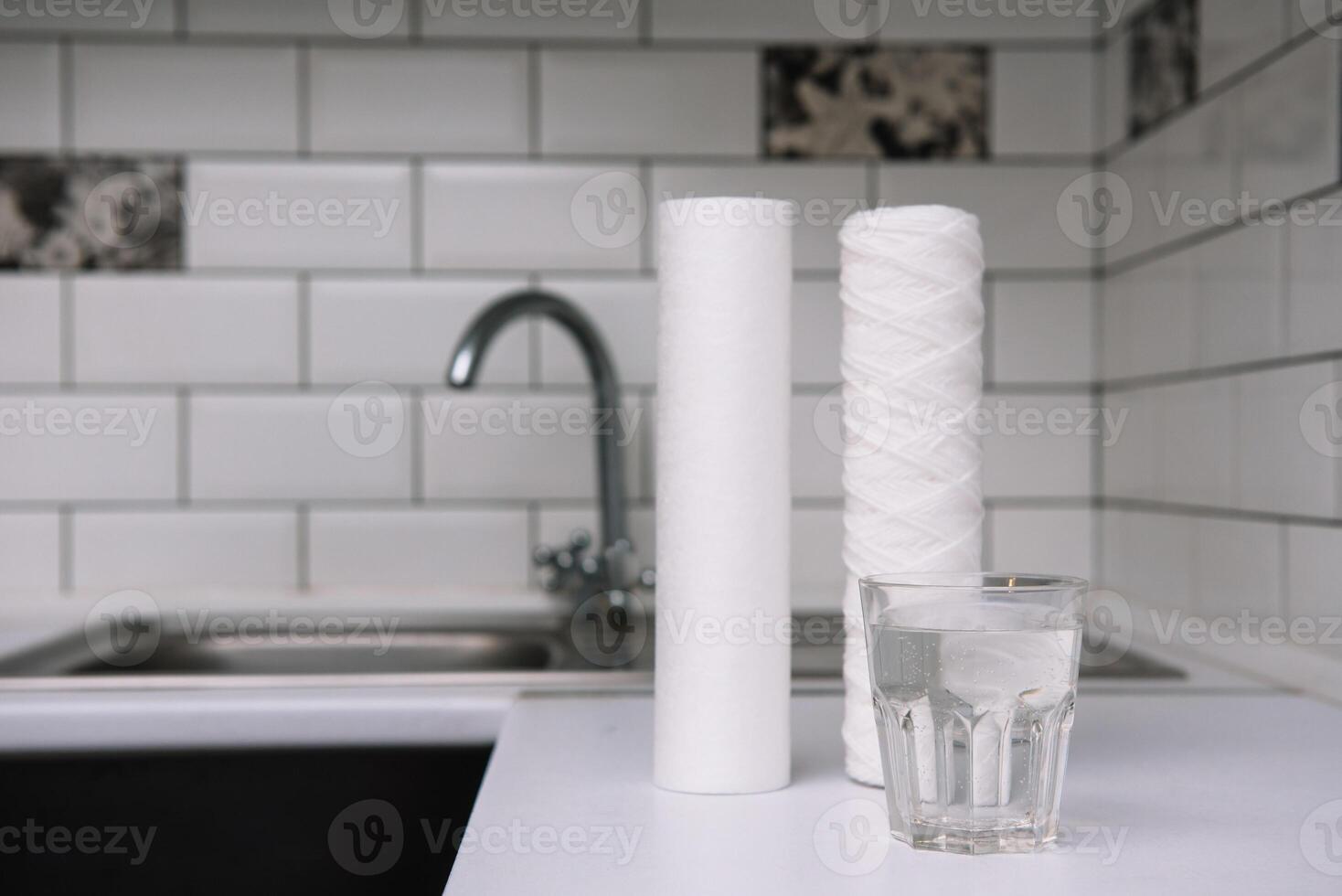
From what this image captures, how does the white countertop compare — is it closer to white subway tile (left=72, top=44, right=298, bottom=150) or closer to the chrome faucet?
the chrome faucet

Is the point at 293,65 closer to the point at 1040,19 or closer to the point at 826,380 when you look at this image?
the point at 826,380

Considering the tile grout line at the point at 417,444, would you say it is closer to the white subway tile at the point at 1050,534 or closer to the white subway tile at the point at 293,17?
the white subway tile at the point at 293,17

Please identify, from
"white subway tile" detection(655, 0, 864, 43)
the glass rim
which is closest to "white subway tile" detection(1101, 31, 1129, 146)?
"white subway tile" detection(655, 0, 864, 43)

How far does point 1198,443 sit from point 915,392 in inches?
23.1

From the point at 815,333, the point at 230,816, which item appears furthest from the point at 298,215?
the point at 230,816

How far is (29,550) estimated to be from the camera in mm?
1246

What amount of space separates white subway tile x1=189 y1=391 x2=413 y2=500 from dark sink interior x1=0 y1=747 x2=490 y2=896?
0.49 m

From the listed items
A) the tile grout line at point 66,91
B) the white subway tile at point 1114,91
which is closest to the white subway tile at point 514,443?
the tile grout line at point 66,91

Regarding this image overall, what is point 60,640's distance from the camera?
1.06 metres

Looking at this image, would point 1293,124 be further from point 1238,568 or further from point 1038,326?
point 1038,326

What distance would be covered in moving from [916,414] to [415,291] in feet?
2.64

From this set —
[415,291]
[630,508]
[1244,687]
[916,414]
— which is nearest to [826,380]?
[630,508]

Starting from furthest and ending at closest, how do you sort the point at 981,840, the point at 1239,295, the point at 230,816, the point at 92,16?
the point at 92,16 < the point at 1239,295 < the point at 230,816 < the point at 981,840

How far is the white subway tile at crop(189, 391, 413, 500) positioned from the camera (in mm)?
1255
